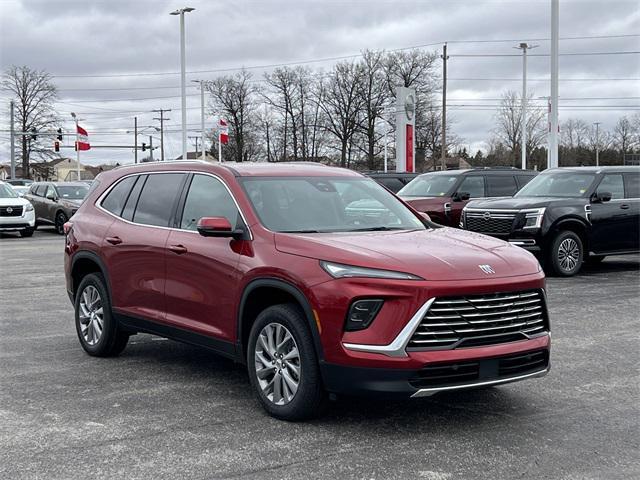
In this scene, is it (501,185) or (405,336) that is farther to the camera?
(501,185)

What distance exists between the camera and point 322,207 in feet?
20.1

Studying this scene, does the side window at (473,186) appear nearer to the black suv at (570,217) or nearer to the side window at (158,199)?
the black suv at (570,217)

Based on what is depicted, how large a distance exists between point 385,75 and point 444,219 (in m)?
57.4

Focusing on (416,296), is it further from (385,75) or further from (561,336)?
(385,75)

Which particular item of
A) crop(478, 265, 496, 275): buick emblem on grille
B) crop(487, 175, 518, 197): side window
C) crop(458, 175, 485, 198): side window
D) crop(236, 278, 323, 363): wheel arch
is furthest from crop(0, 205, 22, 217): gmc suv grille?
crop(478, 265, 496, 275): buick emblem on grille

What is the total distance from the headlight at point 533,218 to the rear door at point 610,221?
3.33 feet

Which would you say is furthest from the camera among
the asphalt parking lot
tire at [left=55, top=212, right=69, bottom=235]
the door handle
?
tire at [left=55, top=212, right=69, bottom=235]

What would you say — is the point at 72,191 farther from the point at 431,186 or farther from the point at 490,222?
the point at 490,222

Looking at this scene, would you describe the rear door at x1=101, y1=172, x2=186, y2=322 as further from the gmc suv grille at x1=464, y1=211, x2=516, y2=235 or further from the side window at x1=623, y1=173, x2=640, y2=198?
the side window at x1=623, y1=173, x2=640, y2=198

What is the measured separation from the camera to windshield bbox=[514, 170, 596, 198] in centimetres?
1391

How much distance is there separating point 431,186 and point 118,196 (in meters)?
10.9

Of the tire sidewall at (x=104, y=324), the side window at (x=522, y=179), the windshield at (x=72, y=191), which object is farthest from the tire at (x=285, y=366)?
the windshield at (x=72, y=191)

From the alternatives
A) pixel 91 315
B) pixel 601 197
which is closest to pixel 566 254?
pixel 601 197

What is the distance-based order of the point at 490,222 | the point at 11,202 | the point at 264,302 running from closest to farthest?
the point at 264,302, the point at 490,222, the point at 11,202
